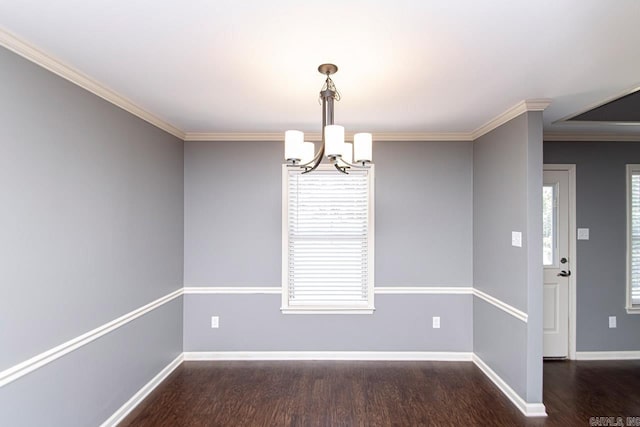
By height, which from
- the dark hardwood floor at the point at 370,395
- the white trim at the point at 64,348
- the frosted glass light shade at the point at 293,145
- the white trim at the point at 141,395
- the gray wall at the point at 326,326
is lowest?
the dark hardwood floor at the point at 370,395

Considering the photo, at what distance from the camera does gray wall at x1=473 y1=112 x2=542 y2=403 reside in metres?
2.60

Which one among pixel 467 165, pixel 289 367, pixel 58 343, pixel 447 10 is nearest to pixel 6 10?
pixel 58 343

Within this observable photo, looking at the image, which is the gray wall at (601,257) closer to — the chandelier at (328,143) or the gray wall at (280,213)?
the gray wall at (280,213)

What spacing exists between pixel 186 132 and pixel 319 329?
2.60 meters

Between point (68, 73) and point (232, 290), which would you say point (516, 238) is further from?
point (68, 73)

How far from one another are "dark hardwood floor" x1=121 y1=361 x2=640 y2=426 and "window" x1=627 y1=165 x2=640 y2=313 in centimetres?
74

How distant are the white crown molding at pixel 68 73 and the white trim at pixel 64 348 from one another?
1621mm

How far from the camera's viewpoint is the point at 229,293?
3.58m

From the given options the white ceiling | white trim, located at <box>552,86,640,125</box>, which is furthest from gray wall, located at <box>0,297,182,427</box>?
white trim, located at <box>552,86,640,125</box>

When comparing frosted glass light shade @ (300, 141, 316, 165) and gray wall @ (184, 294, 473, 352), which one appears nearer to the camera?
frosted glass light shade @ (300, 141, 316, 165)

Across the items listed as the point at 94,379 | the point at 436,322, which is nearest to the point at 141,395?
the point at 94,379

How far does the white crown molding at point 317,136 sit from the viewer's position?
3.56 m

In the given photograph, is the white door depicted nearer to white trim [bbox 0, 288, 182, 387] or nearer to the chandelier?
the chandelier

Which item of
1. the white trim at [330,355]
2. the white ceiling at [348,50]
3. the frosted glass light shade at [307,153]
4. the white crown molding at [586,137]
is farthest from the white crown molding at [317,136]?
→ the white trim at [330,355]
